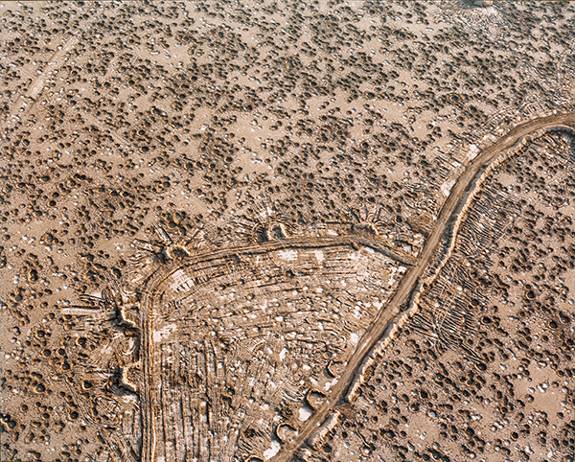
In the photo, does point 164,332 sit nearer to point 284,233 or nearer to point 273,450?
point 273,450

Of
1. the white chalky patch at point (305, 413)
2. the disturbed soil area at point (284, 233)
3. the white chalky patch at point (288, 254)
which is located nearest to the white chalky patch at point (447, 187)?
the disturbed soil area at point (284, 233)

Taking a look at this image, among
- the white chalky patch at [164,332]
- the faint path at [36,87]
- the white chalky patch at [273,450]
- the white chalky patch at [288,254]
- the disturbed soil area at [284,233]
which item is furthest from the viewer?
the faint path at [36,87]

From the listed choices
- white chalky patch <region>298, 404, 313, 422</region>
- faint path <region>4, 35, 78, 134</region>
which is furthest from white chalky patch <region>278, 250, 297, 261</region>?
faint path <region>4, 35, 78, 134</region>

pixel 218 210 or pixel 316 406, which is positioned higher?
pixel 218 210

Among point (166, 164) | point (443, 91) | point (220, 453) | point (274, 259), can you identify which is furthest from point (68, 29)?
point (220, 453)

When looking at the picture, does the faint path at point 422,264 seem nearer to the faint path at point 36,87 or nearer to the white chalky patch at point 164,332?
the white chalky patch at point 164,332

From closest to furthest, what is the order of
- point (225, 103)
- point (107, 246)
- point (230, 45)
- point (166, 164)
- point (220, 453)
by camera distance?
point (220, 453) < point (107, 246) < point (166, 164) < point (225, 103) < point (230, 45)

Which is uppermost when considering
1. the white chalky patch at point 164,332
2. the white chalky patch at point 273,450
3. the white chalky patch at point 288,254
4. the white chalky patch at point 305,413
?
the white chalky patch at point 288,254

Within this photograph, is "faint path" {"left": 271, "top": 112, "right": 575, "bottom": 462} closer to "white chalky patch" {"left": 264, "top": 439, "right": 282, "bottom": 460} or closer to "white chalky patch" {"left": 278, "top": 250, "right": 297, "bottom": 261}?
"white chalky patch" {"left": 264, "top": 439, "right": 282, "bottom": 460}

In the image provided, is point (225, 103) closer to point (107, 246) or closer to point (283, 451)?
point (107, 246)
